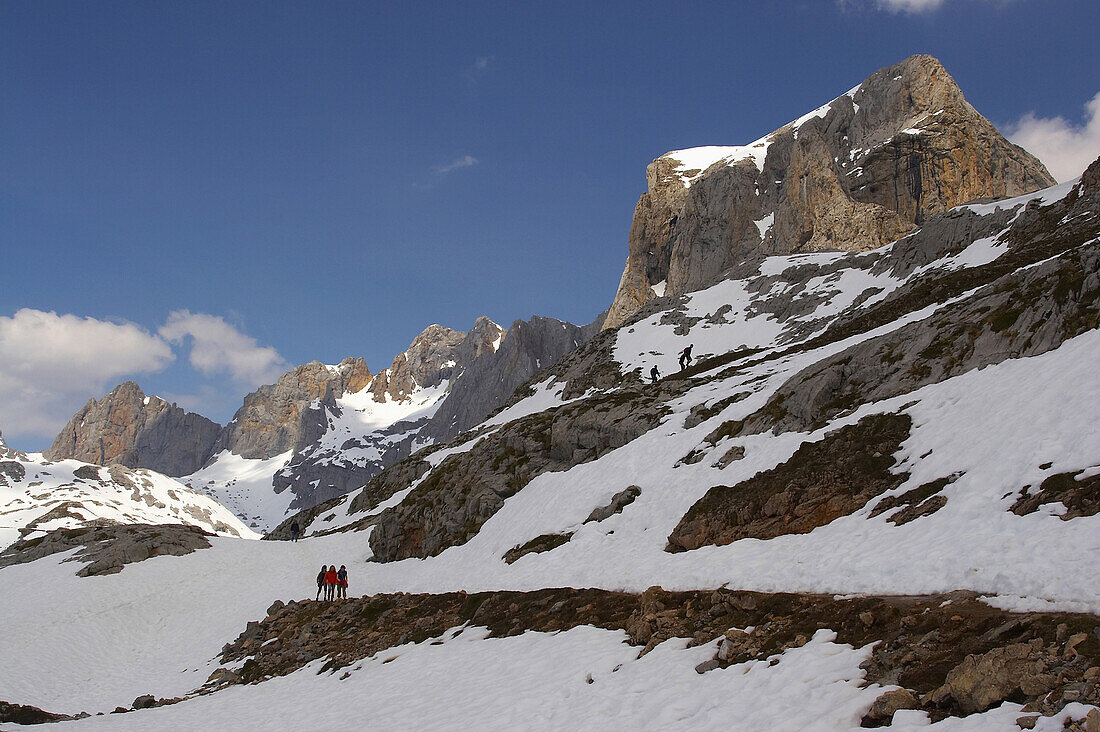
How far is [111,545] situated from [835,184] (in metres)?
127

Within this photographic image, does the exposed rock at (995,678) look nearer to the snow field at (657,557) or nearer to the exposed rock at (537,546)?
the snow field at (657,557)

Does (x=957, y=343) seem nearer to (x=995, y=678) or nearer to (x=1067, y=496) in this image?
(x=1067, y=496)

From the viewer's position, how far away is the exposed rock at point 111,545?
51769 mm

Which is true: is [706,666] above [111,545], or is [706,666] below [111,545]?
below

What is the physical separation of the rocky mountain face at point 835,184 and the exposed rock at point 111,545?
10552 cm

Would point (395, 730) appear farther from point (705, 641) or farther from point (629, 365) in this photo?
point (629, 365)

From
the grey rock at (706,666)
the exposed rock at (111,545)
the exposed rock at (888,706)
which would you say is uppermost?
the exposed rock at (111,545)

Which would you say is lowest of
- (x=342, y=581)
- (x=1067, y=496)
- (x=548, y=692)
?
(x=548, y=692)

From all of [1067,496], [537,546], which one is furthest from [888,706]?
[537,546]

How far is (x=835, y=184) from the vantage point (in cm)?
12194

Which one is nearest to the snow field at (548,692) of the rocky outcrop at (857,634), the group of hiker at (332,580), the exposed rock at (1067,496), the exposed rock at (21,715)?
the rocky outcrop at (857,634)

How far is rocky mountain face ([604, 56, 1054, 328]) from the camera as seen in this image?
402ft

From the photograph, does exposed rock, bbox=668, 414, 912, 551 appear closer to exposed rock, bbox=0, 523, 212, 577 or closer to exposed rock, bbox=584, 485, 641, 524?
exposed rock, bbox=584, 485, 641, 524

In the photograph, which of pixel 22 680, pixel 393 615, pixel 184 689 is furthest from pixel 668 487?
pixel 22 680
